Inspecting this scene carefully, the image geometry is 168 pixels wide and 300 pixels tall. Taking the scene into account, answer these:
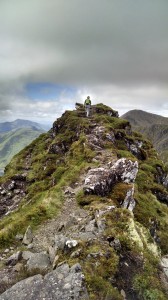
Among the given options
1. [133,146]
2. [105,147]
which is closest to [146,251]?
[105,147]

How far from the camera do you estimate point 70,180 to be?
3462 centimetres

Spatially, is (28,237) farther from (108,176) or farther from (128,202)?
(128,202)

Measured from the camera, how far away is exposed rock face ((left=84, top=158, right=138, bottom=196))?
30969mm

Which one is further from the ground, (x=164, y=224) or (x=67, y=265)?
(x=67, y=265)

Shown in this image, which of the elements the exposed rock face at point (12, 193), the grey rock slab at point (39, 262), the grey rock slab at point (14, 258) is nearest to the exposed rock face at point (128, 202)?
the grey rock slab at point (39, 262)

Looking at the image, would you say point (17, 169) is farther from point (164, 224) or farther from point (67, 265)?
point (67, 265)

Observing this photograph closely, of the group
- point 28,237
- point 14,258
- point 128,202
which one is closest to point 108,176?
point 128,202

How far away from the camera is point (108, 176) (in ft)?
107

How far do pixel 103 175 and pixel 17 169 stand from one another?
31846mm

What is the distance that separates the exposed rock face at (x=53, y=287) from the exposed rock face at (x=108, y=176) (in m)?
14.7

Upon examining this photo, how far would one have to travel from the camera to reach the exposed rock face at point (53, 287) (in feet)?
48.2

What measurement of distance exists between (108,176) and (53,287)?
18603mm

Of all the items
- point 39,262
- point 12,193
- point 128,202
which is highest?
point 128,202

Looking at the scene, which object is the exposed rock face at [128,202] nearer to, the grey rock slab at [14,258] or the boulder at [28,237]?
the boulder at [28,237]
